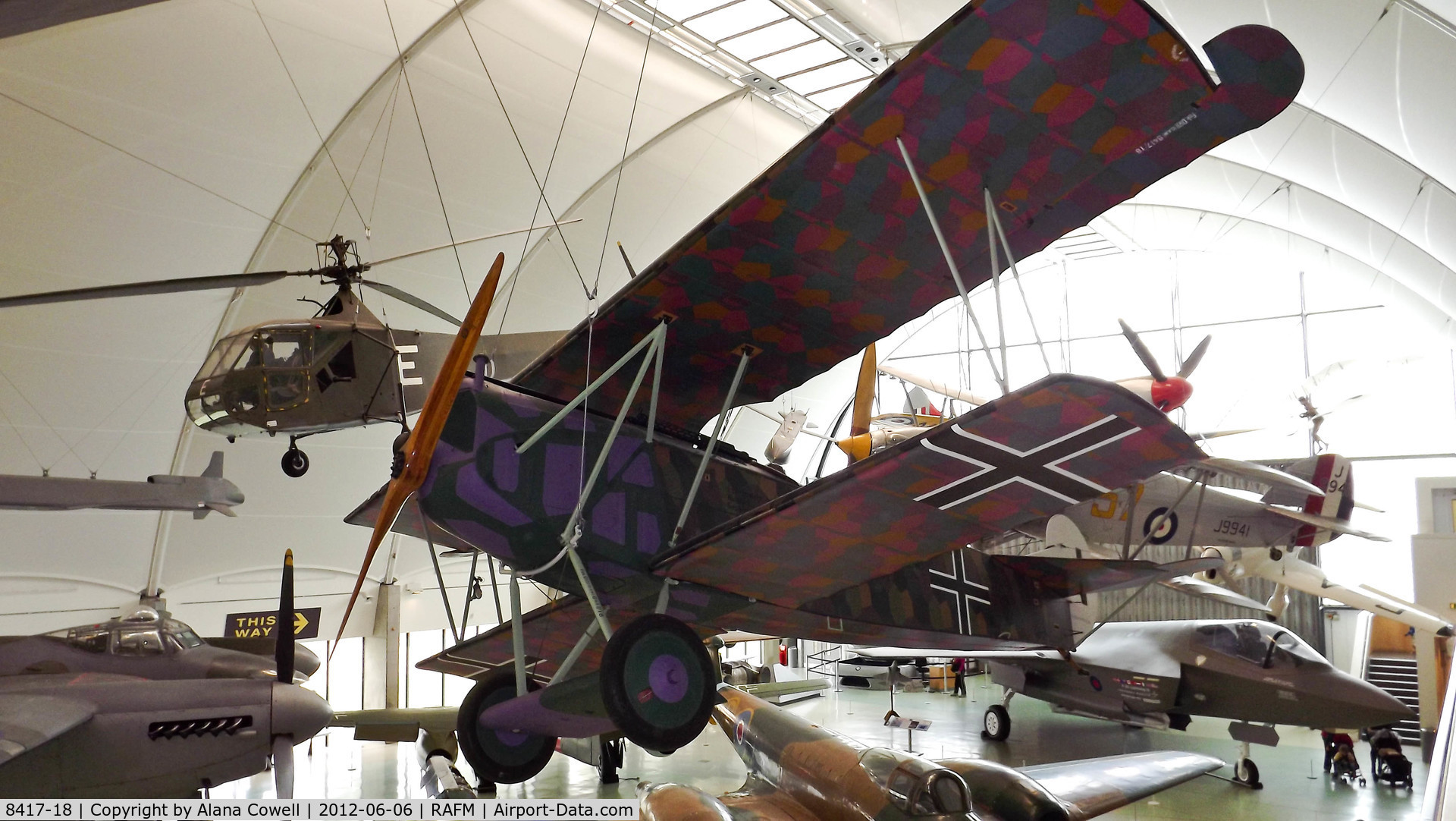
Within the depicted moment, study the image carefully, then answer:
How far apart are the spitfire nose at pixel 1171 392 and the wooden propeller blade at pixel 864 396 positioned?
315 cm

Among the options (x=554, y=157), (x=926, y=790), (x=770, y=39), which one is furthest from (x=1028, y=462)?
(x=770, y=39)

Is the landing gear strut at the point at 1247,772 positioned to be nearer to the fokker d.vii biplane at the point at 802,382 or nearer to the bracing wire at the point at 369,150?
the fokker d.vii biplane at the point at 802,382

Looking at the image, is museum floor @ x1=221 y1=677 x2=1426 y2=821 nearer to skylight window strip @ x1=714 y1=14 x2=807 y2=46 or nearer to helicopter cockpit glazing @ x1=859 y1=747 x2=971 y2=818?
helicopter cockpit glazing @ x1=859 y1=747 x2=971 y2=818

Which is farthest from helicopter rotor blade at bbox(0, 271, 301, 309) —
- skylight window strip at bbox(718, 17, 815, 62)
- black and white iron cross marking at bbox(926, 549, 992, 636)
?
skylight window strip at bbox(718, 17, 815, 62)

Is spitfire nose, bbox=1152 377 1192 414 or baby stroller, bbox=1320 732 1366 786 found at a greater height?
spitfire nose, bbox=1152 377 1192 414

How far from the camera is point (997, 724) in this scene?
48.4ft

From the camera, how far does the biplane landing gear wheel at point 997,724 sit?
1472 centimetres

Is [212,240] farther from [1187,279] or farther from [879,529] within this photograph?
[1187,279]

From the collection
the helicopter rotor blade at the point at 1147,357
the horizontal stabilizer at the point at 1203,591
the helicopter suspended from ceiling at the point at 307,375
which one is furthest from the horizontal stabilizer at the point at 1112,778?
the helicopter suspended from ceiling at the point at 307,375

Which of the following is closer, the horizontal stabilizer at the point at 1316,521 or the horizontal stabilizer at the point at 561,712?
the horizontal stabilizer at the point at 561,712

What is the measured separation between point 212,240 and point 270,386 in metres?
4.71

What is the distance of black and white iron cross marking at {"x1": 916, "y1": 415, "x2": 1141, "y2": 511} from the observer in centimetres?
298

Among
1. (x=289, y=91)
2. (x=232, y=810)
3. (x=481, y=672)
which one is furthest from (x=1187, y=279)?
(x=232, y=810)

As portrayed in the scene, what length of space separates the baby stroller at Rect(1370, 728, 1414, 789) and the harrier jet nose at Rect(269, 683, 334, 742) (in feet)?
40.7
